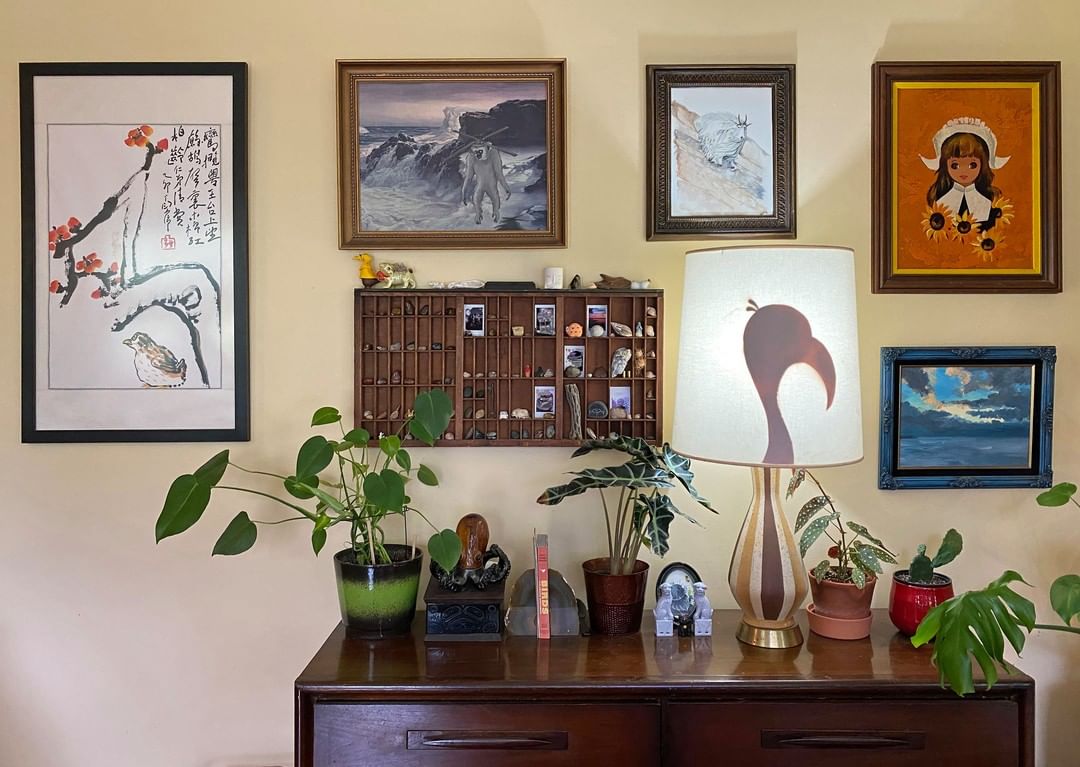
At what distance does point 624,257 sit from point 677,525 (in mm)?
649

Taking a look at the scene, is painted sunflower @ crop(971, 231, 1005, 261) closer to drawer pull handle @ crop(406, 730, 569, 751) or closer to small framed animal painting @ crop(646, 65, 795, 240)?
small framed animal painting @ crop(646, 65, 795, 240)

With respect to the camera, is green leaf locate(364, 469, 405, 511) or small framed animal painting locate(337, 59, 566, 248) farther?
small framed animal painting locate(337, 59, 566, 248)

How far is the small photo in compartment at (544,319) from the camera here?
5.95ft

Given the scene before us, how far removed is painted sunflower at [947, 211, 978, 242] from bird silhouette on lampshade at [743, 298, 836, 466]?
0.63 metres

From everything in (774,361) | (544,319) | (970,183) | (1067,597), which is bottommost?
(1067,597)

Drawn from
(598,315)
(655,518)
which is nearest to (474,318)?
(598,315)

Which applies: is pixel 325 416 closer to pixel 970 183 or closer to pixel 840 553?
pixel 840 553

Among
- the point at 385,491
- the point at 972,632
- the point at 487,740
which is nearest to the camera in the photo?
the point at 972,632

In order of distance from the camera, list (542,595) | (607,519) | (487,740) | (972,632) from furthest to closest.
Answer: (607,519), (542,595), (487,740), (972,632)

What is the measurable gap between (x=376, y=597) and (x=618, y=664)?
51 centimetres

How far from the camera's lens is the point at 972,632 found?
4.32 ft

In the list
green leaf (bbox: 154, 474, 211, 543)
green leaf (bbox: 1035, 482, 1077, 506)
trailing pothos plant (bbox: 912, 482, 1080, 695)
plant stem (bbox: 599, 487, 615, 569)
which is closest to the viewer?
trailing pothos plant (bbox: 912, 482, 1080, 695)

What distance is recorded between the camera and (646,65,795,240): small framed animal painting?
182 centimetres

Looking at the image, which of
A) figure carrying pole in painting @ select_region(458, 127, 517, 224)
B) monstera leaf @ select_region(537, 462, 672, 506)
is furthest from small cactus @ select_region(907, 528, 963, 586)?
figure carrying pole in painting @ select_region(458, 127, 517, 224)
